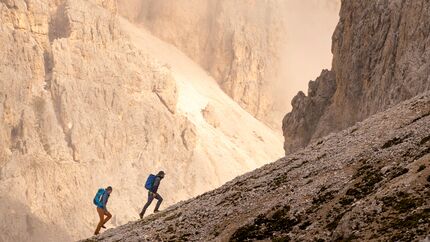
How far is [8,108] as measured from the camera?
168500 millimetres

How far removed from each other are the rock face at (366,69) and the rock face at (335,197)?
29.6 metres

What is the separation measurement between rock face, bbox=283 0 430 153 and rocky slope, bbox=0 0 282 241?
6691 cm

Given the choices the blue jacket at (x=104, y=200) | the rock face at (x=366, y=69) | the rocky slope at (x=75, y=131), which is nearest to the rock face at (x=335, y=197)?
the blue jacket at (x=104, y=200)

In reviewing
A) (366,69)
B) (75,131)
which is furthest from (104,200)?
(75,131)

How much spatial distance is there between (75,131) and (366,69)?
308 feet

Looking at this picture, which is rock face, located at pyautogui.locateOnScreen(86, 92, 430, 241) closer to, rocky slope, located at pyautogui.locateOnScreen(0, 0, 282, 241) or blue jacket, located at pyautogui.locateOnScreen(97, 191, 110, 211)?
blue jacket, located at pyautogui.locateOnScreen(97, 191, 110, 211)

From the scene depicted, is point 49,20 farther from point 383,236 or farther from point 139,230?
Answer: point 383,236

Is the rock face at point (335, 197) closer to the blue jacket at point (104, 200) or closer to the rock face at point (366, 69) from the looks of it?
the blue jacket at point (104, 200)

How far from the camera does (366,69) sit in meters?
91.6

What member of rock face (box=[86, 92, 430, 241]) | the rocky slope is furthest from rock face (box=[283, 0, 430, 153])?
the rocky slope

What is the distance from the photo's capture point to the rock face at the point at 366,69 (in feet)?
261

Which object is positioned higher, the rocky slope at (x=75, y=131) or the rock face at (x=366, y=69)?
the rocky slope at (x=75, y=131)

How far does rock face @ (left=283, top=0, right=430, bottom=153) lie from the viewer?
7962 centimetres

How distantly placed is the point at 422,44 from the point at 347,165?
43839 mm
